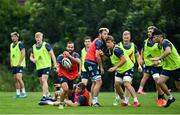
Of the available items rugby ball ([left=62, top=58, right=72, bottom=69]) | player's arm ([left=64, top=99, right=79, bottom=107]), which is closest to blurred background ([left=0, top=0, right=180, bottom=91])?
player's arm ([left=64, top=99, right=79, bottom=107])

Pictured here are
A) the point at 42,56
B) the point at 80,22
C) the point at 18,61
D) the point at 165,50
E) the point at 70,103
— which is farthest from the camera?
the point at 80,22

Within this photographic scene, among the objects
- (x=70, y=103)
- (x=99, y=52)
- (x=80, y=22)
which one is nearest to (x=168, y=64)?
(x=99, y=52)

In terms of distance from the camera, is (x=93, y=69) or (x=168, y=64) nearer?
(x=168, y=64)

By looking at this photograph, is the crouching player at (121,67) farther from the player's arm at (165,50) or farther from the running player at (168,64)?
the player's arm at (165,50)

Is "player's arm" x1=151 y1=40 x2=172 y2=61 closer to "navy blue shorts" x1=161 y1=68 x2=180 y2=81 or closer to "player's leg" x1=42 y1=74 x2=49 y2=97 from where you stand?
"navy blue shorts" x1=161 y1=68 x2=180 y2=81

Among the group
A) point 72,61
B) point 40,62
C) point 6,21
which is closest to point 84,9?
point 6,21

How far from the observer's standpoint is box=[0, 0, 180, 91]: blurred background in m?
34.7

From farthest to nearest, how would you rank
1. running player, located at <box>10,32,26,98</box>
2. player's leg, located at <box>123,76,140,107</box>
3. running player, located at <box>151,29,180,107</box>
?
running player, located at <box>10,32,26,98</box> → player's leg, located at <box>123,76,140,107</box> → running player, located at <box>151,29,180,107</box>

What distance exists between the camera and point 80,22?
35844mm

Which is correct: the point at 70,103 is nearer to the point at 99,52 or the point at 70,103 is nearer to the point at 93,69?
the point at 93,69

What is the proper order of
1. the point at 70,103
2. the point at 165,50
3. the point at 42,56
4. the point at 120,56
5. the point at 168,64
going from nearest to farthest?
the point at 165,50 < the point at 168,64 < the point at 120,56 < the point at 70,103 < the point at 42,56

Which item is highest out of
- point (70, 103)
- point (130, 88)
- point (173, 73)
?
point (173, 73)

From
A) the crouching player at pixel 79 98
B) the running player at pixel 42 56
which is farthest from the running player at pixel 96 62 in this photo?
the running player at pixel 42 56

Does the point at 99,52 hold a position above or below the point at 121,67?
above
